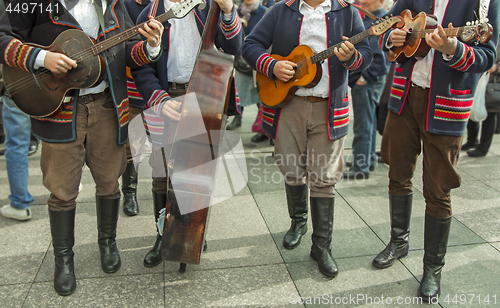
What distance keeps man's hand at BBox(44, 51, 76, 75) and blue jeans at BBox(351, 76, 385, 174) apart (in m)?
3.07

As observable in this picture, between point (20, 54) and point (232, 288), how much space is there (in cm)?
186

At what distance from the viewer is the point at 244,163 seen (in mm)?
4945

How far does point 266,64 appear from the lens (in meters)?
2.87

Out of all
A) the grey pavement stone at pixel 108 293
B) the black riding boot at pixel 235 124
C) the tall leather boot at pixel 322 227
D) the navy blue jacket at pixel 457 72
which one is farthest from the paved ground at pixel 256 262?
the black riding boot at pixel 235 124

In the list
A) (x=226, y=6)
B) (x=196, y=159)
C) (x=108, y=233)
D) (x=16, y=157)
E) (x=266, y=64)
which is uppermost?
(x=226, y=6)

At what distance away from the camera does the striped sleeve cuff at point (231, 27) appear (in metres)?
2.60

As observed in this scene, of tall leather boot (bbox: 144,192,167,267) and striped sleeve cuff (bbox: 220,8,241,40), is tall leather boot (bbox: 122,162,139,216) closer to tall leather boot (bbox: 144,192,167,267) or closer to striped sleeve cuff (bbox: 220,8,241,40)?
tall leather boot (bbox: 144,192,167,267)

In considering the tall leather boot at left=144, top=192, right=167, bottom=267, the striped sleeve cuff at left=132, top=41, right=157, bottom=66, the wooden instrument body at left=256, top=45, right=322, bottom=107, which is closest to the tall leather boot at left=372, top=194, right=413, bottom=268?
the wooden instrument body at left=256, top=45, right=322, bottom=107

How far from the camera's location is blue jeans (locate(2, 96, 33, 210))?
3490 millimetres

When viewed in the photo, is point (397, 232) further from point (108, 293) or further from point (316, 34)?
point (108, 293)

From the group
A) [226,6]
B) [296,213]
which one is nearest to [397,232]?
[296,213]

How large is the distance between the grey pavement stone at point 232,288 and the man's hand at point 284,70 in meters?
1.31

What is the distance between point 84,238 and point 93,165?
0.80 m

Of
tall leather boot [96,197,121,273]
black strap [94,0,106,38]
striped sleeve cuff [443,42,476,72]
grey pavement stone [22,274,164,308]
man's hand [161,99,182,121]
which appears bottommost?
grey pavement stone [22,274,164,308]
